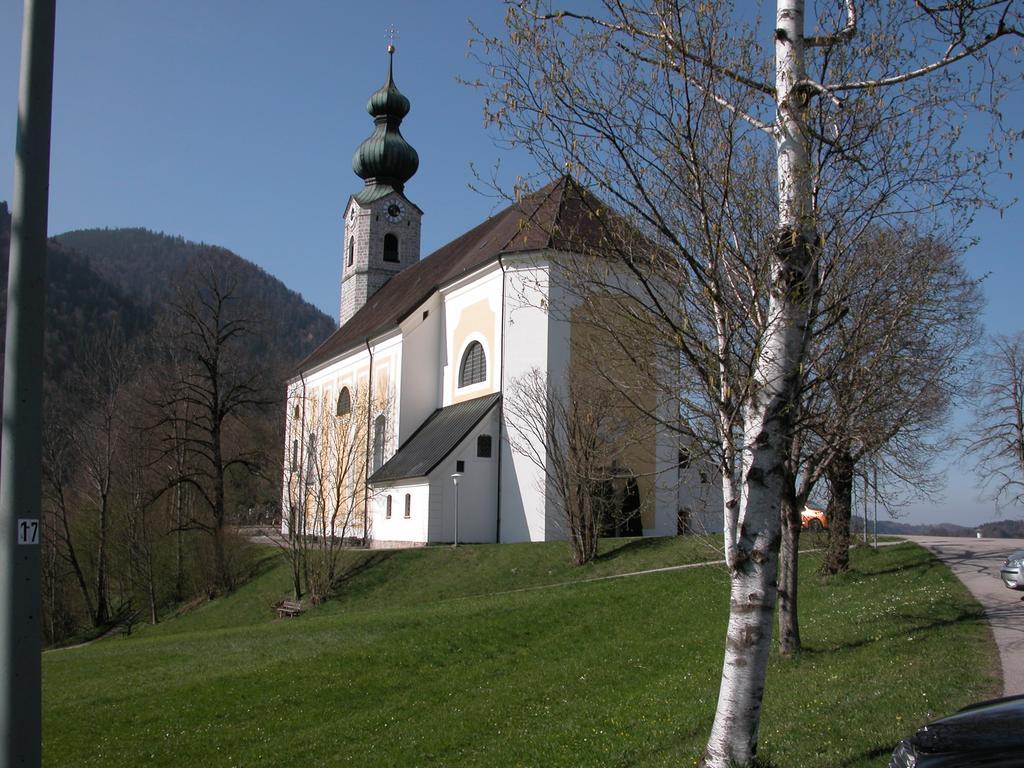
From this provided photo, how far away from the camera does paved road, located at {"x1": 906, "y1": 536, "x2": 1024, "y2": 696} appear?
953 centimetres

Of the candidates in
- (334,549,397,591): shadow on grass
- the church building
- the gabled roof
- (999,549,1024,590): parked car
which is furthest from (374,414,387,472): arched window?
(999,549,1024,590): parked car

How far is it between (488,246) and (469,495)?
9.23 meters

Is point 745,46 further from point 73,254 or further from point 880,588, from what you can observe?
point 73,254

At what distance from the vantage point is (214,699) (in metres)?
13.8

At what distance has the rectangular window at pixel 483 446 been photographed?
30422 millimetres

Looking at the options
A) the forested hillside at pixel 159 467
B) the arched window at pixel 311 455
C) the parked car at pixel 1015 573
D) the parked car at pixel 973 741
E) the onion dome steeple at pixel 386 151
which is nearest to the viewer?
the parked car at pixel 973 741

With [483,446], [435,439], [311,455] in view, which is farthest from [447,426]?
[311,455]

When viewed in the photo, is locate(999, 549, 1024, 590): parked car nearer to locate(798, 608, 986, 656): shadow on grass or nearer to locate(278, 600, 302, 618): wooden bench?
locate(798, 608, 986, 656): shadow on grass

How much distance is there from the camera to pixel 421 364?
3538cm

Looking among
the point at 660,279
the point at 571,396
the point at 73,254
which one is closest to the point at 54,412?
the point at 571,396

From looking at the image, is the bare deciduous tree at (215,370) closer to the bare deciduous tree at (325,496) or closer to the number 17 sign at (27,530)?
the bare deciduous tree at (325,496)

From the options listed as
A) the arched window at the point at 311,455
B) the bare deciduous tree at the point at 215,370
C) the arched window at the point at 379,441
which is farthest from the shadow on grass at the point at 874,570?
the bare deciduous tree at the point at 215,370

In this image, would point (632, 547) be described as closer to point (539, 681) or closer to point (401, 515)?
point (401, 515)

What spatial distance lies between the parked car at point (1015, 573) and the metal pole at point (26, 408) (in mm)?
13557
